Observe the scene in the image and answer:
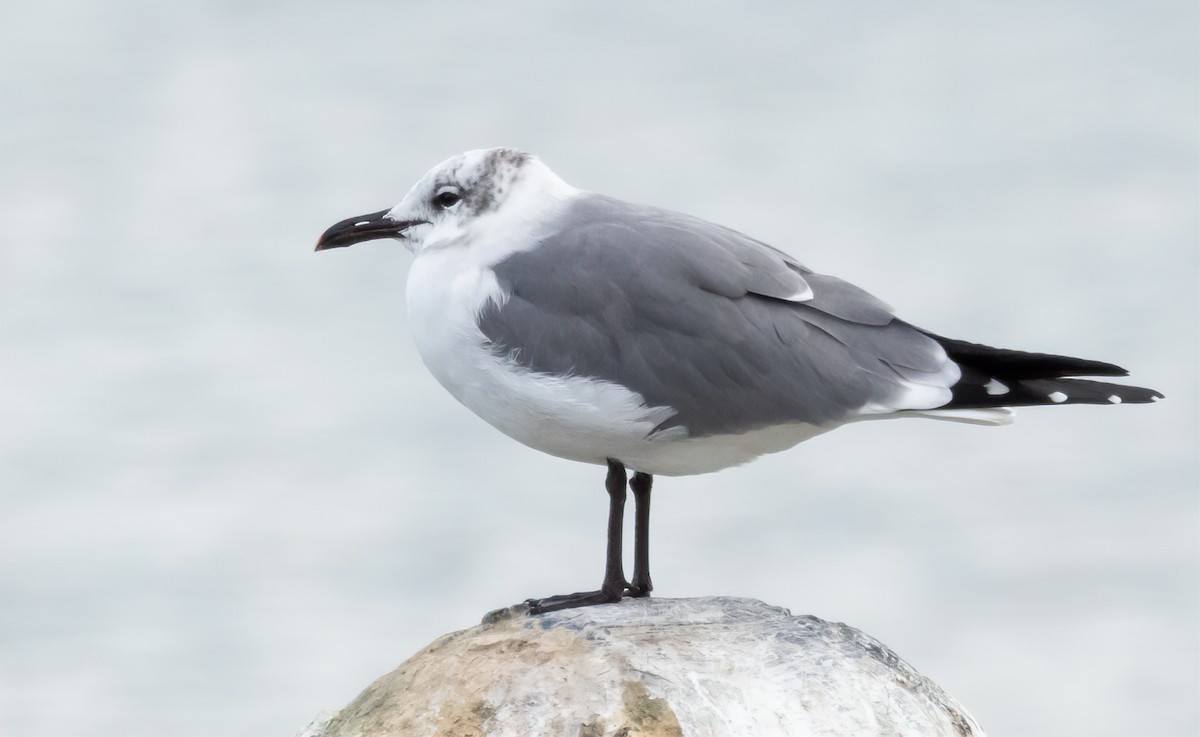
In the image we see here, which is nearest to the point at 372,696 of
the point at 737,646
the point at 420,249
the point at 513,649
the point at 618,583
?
the point at 513,649

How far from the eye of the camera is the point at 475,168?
5.40 meters

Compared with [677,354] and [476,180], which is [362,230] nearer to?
[476,180]

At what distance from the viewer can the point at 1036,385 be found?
16.5 ft

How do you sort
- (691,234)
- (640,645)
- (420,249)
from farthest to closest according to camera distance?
(420,249), (691,234), (640,645)

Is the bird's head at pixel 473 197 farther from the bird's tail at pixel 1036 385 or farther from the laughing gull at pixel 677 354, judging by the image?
the bird's tail at pixel 1036 385

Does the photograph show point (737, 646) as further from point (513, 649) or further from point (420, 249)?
point (420, 249)

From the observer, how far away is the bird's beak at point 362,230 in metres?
5.58

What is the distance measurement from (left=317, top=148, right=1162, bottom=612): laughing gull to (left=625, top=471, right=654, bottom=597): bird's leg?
0.21 metres

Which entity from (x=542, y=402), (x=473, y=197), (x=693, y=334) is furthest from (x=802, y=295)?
(x=473, y=197)

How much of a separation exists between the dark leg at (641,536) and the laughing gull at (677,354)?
0.21 meters

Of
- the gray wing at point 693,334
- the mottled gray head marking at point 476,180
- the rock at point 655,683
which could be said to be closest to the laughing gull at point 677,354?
the gray wing at point 693,334

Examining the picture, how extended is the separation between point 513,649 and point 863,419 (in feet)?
4.59

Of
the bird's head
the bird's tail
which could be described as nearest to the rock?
the bird's tail

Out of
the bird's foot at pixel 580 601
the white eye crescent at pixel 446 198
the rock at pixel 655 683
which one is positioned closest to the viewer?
the rock at pixel 655 683
